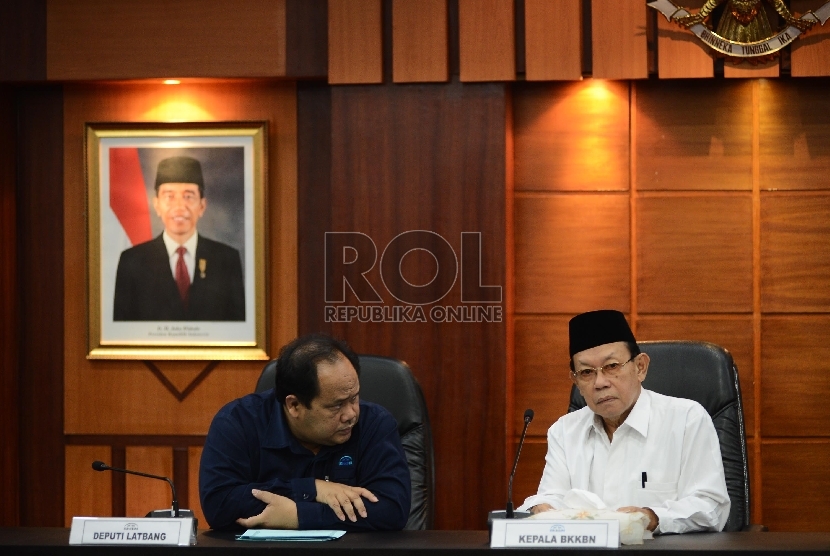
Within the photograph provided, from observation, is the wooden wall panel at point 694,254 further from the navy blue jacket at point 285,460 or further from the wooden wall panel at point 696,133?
the navy blue jacket at point 285,460

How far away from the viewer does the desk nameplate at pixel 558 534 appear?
6.68 ft

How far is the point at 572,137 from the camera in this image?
4.69 meters

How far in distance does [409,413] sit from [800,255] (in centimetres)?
246

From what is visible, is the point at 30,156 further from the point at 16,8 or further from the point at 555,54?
the point at 555,54

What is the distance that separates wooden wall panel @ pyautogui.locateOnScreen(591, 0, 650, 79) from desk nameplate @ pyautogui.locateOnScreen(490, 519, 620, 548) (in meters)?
2.77

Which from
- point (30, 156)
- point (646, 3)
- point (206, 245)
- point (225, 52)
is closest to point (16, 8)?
point (30, 156)

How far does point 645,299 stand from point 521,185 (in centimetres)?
78

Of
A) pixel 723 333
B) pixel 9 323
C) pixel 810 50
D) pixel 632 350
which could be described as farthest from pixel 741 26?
pixel 9 323

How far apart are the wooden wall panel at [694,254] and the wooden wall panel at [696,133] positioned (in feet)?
0.31

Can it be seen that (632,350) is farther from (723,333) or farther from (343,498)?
(723,333)

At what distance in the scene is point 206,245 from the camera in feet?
15.8

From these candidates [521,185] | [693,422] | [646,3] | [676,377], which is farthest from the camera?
[521,185]

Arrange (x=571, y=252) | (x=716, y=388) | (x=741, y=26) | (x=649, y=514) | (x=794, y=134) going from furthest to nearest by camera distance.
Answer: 1. (x=571, y=252)
2. (x=794, y=134)
3. (x=741, y=26)
4. (x=716, y=388)
5. (x=649, y=514)

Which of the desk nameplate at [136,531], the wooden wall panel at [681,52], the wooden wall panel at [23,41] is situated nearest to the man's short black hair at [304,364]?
the desk nameplate at [136,531]
